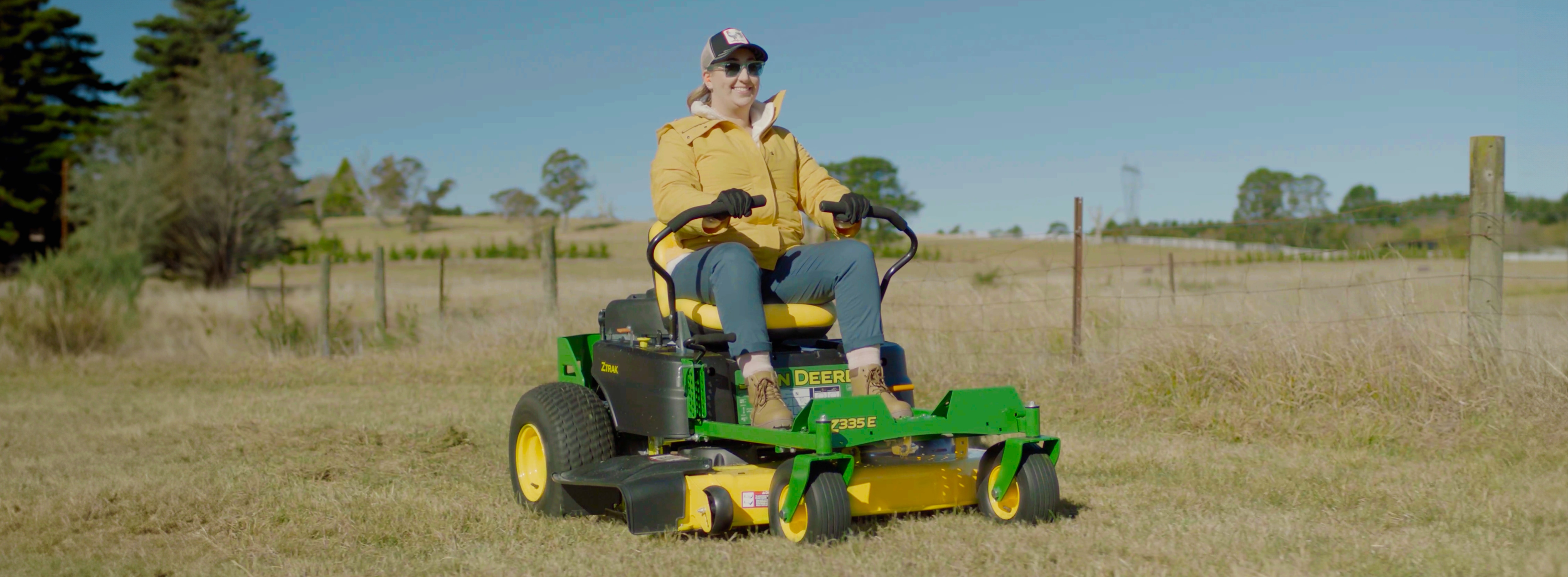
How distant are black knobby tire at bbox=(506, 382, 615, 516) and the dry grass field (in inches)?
5.6

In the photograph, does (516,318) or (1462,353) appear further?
(516,318)

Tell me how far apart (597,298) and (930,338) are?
504 cm

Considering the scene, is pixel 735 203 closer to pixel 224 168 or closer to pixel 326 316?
pixel 326 316

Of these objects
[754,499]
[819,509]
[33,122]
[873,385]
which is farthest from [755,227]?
[33,122]

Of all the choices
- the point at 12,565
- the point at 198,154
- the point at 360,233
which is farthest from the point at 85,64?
the point at 12,565

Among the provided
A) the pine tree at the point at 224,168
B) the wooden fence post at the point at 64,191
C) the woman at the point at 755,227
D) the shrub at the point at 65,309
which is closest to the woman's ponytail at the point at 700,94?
the woman at the point at 755,227

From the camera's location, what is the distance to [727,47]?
502 centimetres

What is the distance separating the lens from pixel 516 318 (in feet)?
42.1

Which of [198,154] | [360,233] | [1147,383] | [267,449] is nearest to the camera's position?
[267,449]

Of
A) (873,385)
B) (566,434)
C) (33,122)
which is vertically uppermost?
(33,122)

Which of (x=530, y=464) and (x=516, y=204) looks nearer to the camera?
(x=530, y=464)

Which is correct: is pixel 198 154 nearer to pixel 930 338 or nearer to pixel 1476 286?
pixel 930 338

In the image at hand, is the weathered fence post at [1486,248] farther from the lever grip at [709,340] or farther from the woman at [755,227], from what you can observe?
the lever grip at [709,340]

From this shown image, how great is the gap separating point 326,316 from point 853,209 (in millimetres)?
9968
